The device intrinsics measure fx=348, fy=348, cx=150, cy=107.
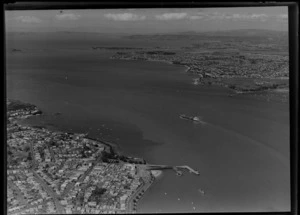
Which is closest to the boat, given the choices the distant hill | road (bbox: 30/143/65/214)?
the distant hill

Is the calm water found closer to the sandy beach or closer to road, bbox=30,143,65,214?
the sandy beach

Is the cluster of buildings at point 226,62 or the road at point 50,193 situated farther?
the cluster of buildings at point 226,62

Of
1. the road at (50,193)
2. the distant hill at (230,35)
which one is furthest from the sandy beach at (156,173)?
the distant hill at (230,35)

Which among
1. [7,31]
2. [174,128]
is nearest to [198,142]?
[174,128]

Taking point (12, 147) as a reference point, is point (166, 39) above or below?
above

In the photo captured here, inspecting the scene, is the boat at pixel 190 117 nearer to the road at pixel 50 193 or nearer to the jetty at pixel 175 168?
the jetty at pixel 175 168

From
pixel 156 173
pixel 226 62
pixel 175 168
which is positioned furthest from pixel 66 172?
pixel 226 62

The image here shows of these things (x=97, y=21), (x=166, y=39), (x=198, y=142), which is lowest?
(x=198, y=142)
